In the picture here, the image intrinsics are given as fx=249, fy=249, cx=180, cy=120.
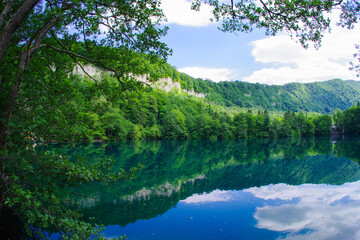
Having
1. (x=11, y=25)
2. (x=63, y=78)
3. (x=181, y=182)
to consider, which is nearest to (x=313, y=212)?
(x=181, y=182)

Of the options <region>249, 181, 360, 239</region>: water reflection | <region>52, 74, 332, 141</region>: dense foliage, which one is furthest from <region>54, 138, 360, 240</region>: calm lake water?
<region>52, 74, 332, 141</region>: dense foliage

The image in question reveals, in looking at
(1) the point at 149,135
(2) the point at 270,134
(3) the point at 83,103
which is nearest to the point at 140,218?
(3) the point at 83,103

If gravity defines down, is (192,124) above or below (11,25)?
below

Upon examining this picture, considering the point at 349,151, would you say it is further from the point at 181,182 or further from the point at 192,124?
the point at 192,124

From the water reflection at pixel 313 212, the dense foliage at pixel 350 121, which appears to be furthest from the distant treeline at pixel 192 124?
the water reflection at pixel 313 212

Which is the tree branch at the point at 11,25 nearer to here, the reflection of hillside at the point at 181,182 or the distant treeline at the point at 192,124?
the reflection of hillside at the point at 181,182

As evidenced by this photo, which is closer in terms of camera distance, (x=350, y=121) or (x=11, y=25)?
(x=11, y=25)

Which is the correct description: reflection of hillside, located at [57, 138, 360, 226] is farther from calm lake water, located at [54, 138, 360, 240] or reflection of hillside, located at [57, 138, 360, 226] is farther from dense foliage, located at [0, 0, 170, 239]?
dense foliage, located at [0, 0, 170, 239]

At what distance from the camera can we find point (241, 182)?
55.6 feet

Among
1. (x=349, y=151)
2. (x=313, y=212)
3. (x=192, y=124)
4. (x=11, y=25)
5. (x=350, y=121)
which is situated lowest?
(x=313, y=212)

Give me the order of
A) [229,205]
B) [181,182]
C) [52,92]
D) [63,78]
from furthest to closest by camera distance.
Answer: [181,182] → [229,205] → [63,78] → [52,92]

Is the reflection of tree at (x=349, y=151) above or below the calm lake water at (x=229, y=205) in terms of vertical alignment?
above

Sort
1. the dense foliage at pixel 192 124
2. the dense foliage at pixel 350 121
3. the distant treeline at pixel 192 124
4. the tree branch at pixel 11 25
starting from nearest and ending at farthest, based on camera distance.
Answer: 1. the tree branch at pixel 11 25
2. the distant treeline at pixel 192 124
3. the dense foliage at pixel 192 124
4. the dense foliage at pixel 350 121

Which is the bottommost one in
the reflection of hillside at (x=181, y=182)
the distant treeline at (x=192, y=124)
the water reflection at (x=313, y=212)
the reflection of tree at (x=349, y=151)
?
the water reflection at (x=313, y=212)
